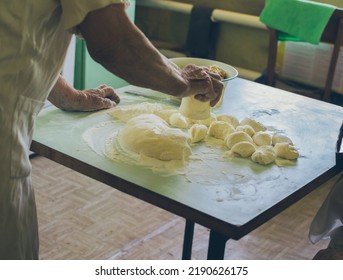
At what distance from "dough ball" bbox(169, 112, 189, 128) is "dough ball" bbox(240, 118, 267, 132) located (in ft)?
0.61

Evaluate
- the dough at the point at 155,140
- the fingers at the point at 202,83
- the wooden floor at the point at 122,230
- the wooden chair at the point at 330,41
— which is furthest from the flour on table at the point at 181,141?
the wooden chair at the point at 330,41

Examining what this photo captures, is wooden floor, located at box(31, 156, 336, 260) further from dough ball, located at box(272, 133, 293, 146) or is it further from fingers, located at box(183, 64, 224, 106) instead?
fingers, located at box(183, 64, 224, 106)

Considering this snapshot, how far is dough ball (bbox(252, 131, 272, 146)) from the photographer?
63.8 inches

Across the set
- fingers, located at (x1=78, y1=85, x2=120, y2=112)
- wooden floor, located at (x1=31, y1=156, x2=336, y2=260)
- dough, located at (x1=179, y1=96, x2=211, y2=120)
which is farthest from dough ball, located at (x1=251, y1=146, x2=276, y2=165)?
wooden floor, located at (x1=31, y1=156, x2=336, y2=260)

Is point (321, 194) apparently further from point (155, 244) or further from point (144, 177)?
point (144, 177)

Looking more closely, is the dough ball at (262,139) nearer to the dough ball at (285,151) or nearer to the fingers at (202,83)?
the dough ball at (285,151)

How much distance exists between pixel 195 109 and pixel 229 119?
0.15 metres

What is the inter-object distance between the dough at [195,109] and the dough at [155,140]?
0.09 meters

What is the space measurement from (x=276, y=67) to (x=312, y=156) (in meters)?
1.95

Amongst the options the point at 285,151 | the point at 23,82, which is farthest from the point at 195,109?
the point at 23,82

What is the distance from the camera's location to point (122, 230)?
255cm

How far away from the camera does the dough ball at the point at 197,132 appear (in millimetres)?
1610
